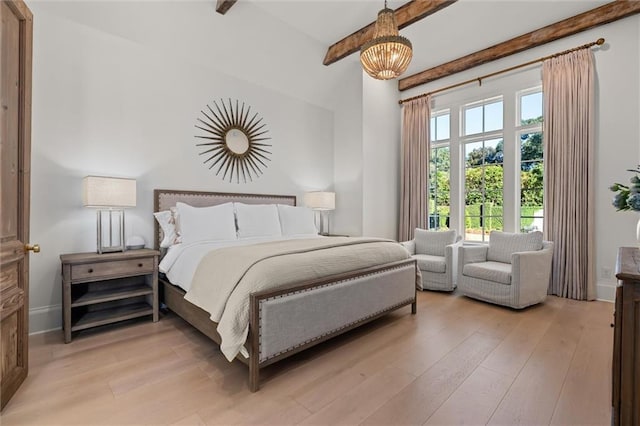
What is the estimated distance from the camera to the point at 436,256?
4.20 meters

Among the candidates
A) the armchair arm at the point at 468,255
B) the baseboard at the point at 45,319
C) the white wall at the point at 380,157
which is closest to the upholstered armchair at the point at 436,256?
the armchair arm at the point at 468,255

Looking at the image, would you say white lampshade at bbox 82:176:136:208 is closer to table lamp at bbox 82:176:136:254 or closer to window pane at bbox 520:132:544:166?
table lamp at bbox 82:176:136:254

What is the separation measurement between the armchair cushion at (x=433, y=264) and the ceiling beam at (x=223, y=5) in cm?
371

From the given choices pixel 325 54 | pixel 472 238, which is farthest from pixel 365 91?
pixel 472 238

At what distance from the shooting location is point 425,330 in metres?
2.63

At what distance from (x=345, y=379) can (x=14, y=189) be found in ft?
7.38

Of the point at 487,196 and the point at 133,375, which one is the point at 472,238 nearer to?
the point at 487,196

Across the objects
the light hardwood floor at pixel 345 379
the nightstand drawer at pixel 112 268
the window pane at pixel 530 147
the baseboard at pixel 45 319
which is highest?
the window pane at pixel 530 147

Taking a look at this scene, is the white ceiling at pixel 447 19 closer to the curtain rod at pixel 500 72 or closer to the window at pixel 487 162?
the curtain rod at pixel 500 72

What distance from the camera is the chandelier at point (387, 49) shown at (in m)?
2.42

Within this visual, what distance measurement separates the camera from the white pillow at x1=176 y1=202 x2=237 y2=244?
295 cm

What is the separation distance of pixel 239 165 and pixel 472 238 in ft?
11.9

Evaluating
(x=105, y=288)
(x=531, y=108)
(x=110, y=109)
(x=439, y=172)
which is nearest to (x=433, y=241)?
(x=439, y=172)

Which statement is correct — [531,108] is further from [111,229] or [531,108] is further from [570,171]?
[111,229]
